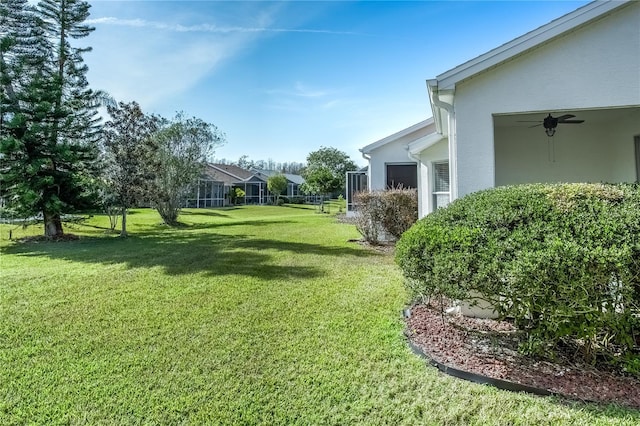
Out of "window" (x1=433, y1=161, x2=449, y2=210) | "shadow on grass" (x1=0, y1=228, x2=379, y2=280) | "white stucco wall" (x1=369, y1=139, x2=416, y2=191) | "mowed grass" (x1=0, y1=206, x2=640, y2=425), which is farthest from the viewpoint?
"white stucco wall" (x1=369, y1=139, x2=416, y2=191)

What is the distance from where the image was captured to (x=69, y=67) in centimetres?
1750

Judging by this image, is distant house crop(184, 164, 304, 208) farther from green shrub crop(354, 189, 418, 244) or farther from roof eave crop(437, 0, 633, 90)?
roof eave crop(437, 0, 633, 90)

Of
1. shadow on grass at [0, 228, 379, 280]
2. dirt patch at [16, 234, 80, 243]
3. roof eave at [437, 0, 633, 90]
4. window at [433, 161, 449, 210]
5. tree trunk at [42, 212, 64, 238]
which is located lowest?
shadow on grass at [0, 228, 379, 280]

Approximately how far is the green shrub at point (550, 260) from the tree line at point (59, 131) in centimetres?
1581

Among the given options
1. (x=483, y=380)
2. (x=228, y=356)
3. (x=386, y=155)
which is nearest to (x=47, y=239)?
(x=228, y=356)

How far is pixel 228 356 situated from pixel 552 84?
20.1 ft

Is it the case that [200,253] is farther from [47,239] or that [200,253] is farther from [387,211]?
[47,239]

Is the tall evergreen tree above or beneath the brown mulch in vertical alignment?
above

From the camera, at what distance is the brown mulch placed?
3273 mm

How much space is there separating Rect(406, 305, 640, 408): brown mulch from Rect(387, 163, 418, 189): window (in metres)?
12.3

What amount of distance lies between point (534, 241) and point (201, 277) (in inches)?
261

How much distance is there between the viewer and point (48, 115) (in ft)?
47.4

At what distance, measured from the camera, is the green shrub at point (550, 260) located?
3.08m

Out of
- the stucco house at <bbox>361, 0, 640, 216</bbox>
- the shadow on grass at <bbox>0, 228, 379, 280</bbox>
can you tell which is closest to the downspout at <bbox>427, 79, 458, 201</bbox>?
the stucco house at <bbox>361, 0, 640, 216</bbox>
